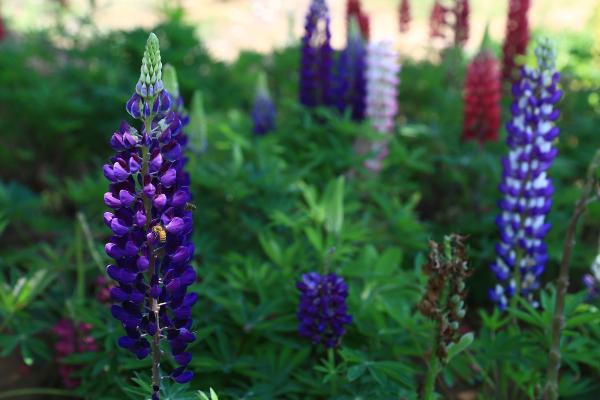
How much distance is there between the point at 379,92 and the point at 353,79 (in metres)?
0.17

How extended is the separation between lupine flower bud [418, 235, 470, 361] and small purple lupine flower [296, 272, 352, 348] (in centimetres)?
36

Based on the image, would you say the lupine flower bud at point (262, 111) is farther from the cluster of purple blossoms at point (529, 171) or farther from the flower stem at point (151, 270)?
the flower stem at point (151, 270)

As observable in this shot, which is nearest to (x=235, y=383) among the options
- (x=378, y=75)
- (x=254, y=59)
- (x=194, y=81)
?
(x=378, y=75)

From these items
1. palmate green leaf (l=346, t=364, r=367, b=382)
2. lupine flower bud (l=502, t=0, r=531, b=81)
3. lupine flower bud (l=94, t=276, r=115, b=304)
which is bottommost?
palmate green leaf (l=346, t=364, r=367, b=382)

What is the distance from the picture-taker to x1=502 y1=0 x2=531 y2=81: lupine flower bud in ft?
16.9

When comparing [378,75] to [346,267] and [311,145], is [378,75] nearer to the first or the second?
[311,145]

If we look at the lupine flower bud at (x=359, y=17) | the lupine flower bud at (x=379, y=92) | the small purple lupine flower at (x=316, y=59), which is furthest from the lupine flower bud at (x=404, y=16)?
the small purple lupine flower at (x=316, y=59)

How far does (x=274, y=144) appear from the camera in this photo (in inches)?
165

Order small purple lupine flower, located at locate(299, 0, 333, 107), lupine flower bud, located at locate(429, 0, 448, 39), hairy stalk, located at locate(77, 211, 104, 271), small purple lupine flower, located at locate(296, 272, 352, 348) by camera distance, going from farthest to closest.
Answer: lupine flower bud, located at locate(429, 0, 448, 39), small purple lupine flower, located at locate(299, 0, 333, 107), hairy stalk, located at locate(77, 211, 104, 271), small purple lupine flower, located at locate(296, 272, 352, 348)

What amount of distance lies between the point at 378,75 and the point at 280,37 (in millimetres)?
7138

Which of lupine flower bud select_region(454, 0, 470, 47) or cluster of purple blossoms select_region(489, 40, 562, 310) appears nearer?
cluster of purple blossoms select_region(489, 40, 562, 310)

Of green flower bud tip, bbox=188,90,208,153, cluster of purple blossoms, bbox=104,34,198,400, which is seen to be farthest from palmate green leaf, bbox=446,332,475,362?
green flower bud tip, bbox=188,90,208,153

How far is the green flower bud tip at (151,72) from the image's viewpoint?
196 cm

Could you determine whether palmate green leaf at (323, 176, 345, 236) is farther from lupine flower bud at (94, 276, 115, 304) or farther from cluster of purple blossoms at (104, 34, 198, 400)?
cluster of purple blossoms at (104, 34, 198, 400)
